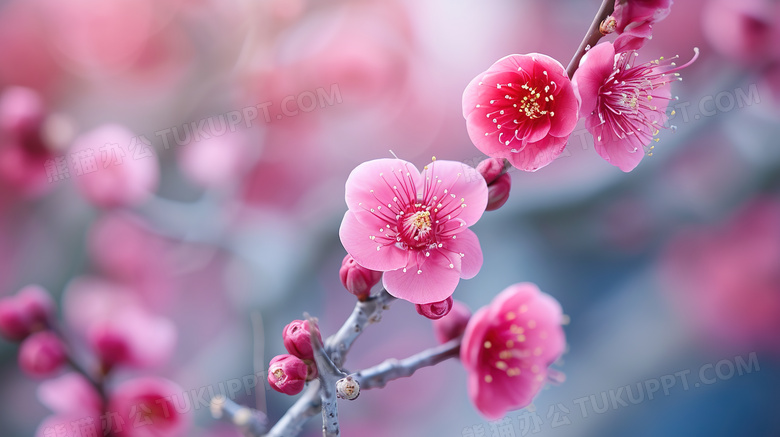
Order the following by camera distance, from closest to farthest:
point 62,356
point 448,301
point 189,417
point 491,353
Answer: point 448,301, point 491,353, point 62,356, point 189,417

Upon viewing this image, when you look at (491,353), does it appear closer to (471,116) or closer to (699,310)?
(471,116)

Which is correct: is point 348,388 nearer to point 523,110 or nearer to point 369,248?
point 369,248

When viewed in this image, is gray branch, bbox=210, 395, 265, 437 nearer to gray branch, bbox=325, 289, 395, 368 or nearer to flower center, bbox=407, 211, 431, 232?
gray branch, bbox=325, 289, 395, 368

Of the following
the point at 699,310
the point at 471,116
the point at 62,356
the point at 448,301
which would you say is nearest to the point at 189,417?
the point at 62,356

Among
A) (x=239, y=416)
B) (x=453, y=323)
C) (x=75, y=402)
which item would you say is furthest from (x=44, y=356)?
(x=453, y=323)

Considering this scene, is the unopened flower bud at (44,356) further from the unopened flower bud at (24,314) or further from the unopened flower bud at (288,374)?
the unopened flower bud at (288,374)

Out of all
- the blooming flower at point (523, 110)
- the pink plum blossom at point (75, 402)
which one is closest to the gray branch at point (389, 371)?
the blooming flower at point (523, 110)
